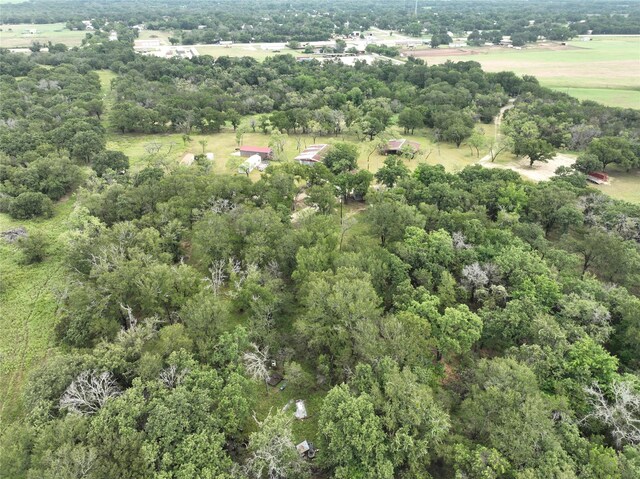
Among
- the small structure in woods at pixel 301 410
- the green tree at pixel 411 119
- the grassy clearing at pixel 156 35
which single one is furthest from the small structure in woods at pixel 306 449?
the grassy clearing at pixel 156 35

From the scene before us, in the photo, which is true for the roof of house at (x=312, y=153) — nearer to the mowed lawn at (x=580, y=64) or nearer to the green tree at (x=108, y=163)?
the green tree at (x=108, y=163)

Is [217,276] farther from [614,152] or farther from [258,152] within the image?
[614,152]

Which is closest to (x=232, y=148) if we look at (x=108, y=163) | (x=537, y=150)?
(x=108, y=163)

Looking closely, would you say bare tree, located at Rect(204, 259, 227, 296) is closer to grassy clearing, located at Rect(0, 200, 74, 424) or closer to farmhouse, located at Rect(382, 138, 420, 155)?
grassy clearing, located at Rect(0, 200, 74, 424)

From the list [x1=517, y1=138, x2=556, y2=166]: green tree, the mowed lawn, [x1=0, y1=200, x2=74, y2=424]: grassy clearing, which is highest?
the mowed lawn

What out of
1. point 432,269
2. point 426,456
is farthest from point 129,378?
point 432,269

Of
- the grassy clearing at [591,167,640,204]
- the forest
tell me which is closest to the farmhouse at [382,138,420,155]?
the forest
